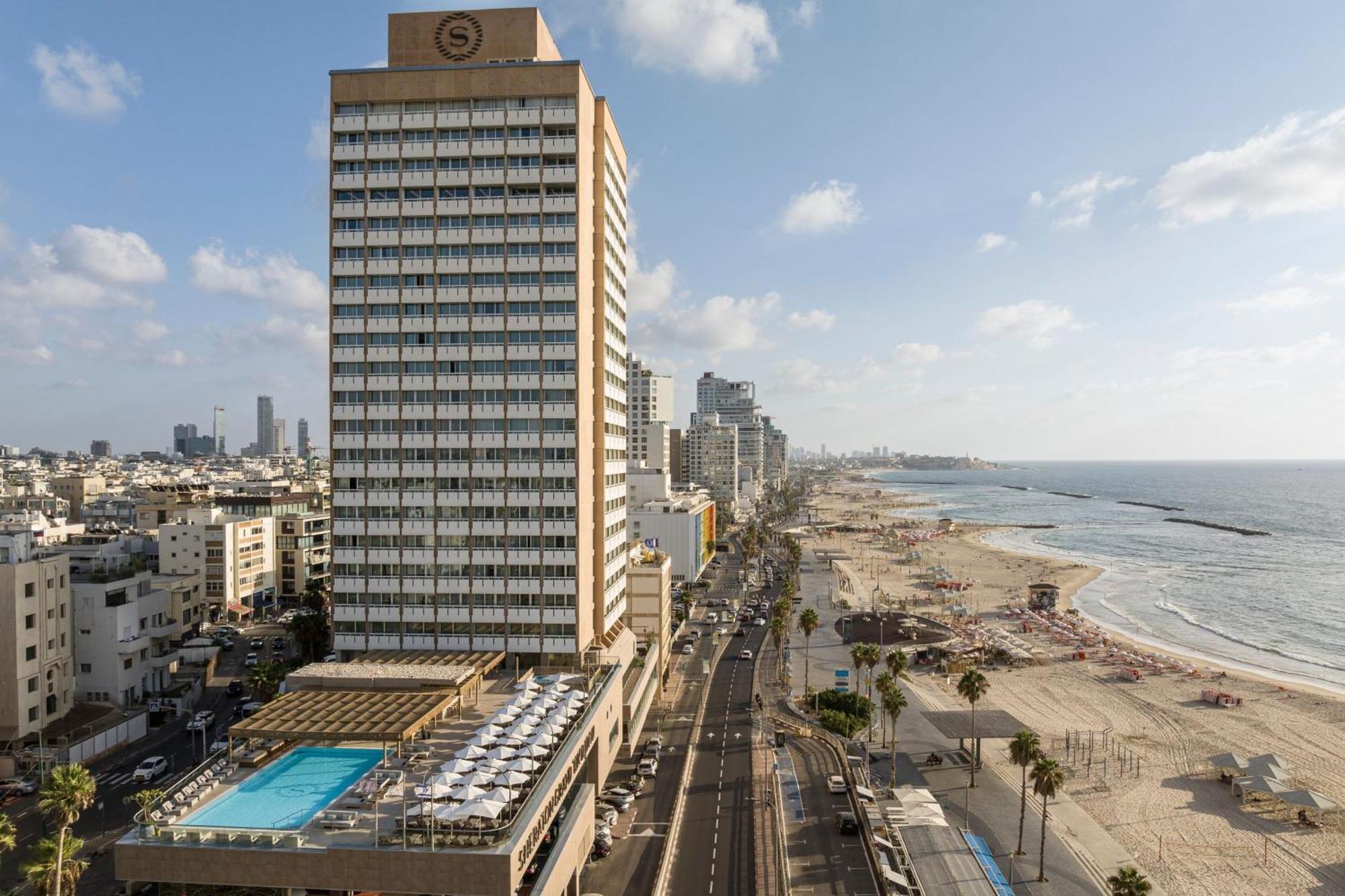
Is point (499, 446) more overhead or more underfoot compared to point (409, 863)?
more overhead

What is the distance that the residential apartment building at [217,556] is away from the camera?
4946 inches

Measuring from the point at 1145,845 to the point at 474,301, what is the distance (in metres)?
73.6

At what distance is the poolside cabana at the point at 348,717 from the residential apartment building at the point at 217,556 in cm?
8185

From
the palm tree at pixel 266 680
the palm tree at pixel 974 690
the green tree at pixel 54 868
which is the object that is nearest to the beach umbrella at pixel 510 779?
the green tree at pixel 54 868

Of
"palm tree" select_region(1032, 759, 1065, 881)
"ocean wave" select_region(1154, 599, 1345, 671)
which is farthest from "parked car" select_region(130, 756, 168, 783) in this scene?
"ocean wave" select_region(1154, 599, 1345, 671)

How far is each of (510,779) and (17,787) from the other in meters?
51.4

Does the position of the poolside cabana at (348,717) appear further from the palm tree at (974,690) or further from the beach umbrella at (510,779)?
the palm tree at (974,690)

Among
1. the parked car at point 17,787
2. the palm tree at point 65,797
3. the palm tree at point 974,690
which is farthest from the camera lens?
A: the palm tree at point 974,690

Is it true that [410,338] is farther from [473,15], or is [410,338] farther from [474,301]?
[473,15]

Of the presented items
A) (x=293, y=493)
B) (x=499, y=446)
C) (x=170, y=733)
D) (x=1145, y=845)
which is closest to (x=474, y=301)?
(x=499, y=446)

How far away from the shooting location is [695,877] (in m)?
49.8

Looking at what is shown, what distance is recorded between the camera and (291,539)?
144 metres

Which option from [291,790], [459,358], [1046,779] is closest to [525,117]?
[459,358]

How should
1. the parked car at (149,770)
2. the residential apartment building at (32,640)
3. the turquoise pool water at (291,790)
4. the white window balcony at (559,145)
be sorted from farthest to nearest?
the white window balcony at (559,145)
the residential apartment building at (32,640)
the parked car at (149,770)
the turquoise pool water at (291,790)
